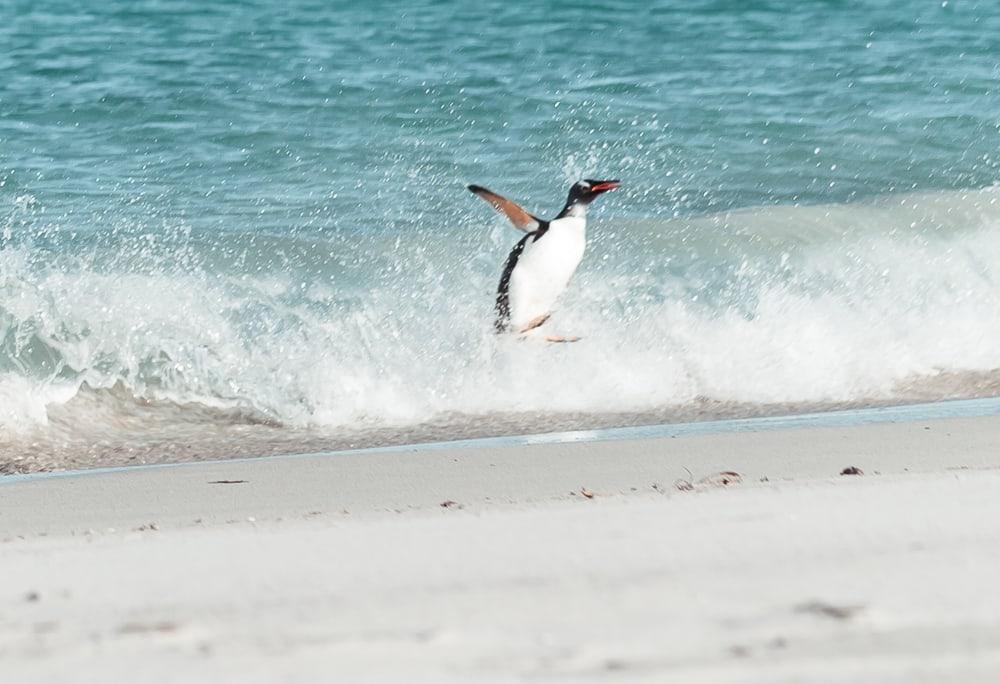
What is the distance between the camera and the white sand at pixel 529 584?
2.30 metres

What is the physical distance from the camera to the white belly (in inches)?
256

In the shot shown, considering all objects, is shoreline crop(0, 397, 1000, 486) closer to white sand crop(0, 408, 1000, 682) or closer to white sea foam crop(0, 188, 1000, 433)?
white sea foam crop(0, 188, 1000, 433)

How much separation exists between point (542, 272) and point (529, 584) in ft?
12.8

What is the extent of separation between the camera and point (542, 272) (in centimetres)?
650

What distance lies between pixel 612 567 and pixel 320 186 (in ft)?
27.0

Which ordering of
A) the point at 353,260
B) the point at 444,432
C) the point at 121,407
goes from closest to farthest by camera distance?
1. the point at 444,432
2. the point at 121,407
3. the point at 353,260

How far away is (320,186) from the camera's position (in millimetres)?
10750

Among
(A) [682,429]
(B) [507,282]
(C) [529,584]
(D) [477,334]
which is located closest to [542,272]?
(B) [507,282]

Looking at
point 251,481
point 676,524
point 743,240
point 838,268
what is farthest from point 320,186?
point 676,524

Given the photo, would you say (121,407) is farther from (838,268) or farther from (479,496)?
(838,268)

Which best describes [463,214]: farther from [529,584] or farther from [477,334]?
[529,584]

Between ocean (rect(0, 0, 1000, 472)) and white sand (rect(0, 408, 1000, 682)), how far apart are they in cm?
202

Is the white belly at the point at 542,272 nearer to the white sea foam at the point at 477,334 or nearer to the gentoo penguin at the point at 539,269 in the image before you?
the gentoo penguin at the point at 539,269

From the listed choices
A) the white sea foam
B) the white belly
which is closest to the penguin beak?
the white belly
